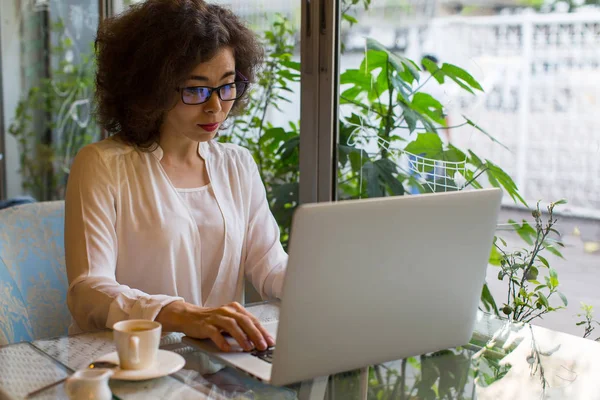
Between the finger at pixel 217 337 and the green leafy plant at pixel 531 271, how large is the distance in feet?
3.03

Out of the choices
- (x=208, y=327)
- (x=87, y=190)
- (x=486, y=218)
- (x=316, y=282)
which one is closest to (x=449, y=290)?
(x=486, y=218)

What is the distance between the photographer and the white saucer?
1131mm

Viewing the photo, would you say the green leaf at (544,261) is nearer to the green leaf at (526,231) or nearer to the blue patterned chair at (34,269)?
the green leaf at (526,231)

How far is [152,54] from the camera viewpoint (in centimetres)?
174

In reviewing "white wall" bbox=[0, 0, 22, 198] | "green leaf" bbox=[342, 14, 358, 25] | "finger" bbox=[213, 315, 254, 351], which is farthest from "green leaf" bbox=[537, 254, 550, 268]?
"white wall" bbox=[0, 0, 22, 198]

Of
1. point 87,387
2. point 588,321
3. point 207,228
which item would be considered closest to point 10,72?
point 207,228

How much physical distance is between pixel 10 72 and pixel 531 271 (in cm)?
294

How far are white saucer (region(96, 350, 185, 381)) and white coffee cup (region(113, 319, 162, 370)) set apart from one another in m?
0.01

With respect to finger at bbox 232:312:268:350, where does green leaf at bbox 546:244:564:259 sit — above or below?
above

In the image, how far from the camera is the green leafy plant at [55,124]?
3754 millimetres

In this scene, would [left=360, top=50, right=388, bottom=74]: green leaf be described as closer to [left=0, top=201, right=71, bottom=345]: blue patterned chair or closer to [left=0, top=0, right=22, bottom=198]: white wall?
[left=0, top=201, right=71, bottom=345]: blue patterned chair

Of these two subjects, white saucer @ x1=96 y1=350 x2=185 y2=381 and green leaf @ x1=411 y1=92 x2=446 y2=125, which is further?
green leaf @ x1=411 y1=92 x2=446 y2=125

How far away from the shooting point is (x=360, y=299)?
1.10 meters

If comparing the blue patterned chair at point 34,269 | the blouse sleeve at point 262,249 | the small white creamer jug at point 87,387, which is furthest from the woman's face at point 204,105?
the small white creamer jug at point 87,387
